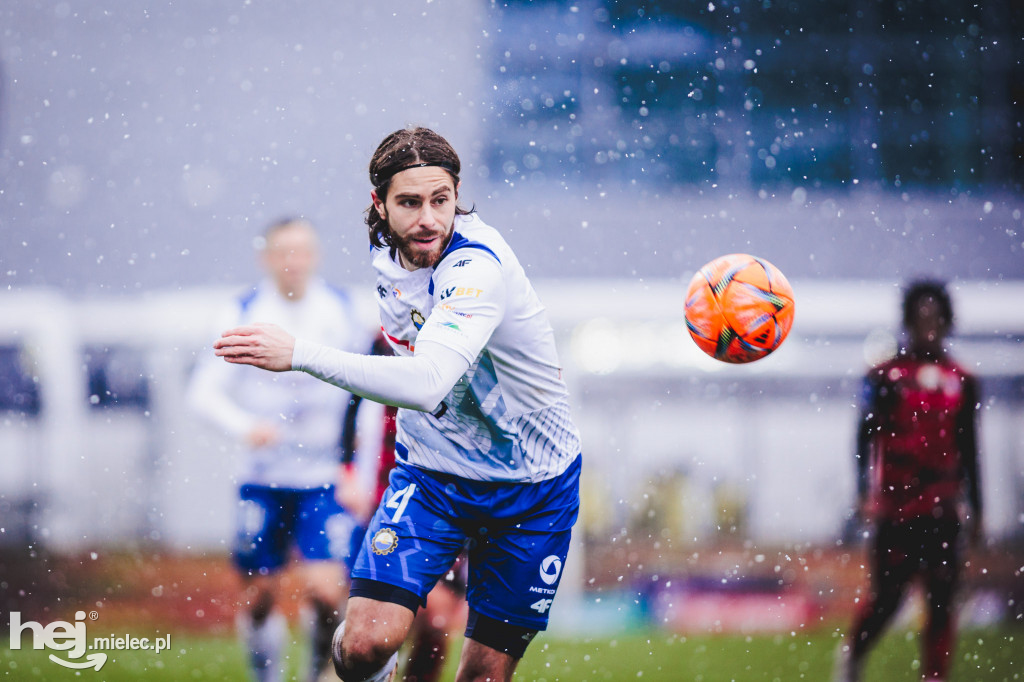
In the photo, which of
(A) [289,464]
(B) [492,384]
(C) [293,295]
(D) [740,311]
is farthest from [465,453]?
(C) [293,295]

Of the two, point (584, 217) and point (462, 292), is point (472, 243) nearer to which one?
point (462, 292)

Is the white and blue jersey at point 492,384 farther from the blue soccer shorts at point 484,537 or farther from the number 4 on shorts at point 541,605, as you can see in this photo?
the number 4 on shorts at point 541,605

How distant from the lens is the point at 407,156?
290 centimetres

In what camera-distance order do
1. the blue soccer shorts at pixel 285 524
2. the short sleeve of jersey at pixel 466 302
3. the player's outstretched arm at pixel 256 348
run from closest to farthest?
the player's outstretched arm at pixel 256 348 → the short sleeve of jersey at pixel 466 302 → the blue soccer shorts at pixel 285 524

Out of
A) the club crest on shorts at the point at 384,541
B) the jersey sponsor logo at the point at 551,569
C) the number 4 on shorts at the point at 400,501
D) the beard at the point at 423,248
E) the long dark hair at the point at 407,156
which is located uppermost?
the long dark hair at the point at 407,156

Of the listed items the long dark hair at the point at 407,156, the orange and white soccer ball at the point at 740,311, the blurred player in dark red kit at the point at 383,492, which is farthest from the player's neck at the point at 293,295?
the orange and white soccer ball at the point at 740,311

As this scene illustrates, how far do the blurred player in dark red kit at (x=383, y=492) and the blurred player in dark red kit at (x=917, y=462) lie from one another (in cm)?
209

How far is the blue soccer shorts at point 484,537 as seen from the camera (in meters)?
2.99

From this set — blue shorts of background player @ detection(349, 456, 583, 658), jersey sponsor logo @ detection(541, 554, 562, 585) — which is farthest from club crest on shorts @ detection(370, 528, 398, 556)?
jersey sponsor logo @ detection(541, 554, 562, 585)

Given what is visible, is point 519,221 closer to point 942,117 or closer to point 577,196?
point 577,196

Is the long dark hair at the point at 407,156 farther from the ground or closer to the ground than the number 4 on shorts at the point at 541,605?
farther from the ground

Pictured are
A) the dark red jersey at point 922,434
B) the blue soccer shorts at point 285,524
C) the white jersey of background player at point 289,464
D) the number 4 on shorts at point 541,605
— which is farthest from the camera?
the dark red jersey at point 922,434

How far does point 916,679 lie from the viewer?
520 centimetres

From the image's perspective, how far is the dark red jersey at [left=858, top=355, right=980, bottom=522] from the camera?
15.6ft
